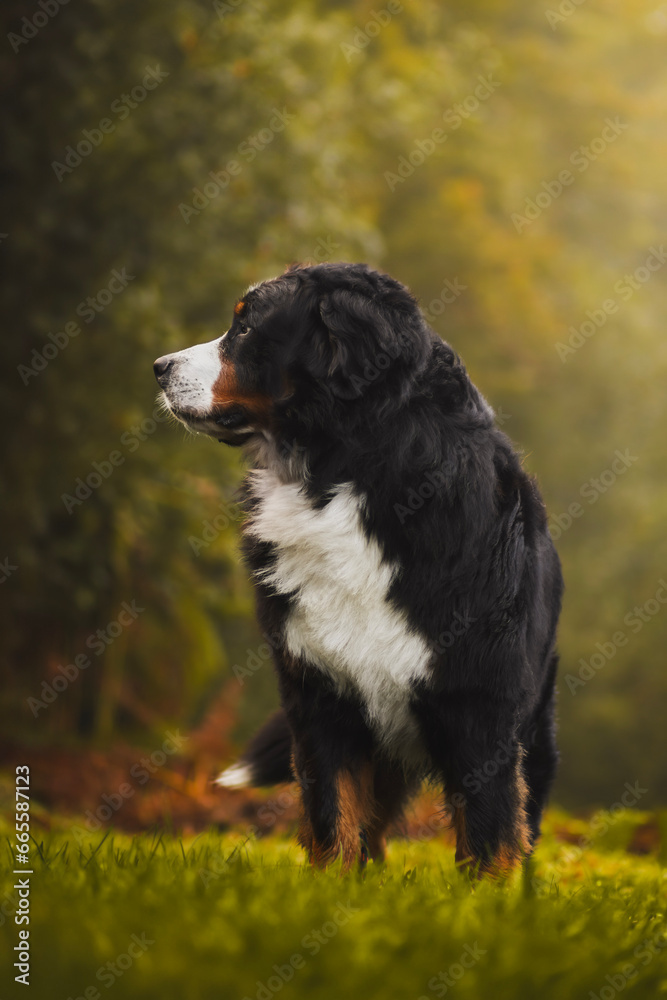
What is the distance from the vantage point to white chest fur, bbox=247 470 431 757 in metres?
2.94

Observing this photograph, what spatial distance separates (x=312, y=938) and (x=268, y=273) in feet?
20.8

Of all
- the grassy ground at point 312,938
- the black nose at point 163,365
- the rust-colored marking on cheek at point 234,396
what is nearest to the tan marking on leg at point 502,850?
the grassy ground at point 312,938

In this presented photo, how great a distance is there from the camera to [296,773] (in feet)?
10.6

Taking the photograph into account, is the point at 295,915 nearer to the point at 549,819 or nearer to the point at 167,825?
the point at 167,825

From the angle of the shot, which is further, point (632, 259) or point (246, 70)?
point (632, 259)

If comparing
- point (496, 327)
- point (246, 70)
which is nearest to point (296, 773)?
point (246, 70)

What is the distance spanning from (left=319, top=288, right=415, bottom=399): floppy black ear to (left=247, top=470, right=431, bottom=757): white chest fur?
14.6 inches

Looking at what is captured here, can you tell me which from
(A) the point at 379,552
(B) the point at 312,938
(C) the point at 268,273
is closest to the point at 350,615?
(A) the point at 379,552

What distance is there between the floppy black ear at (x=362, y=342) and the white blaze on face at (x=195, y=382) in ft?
1.50

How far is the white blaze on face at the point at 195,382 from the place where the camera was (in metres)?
3.32

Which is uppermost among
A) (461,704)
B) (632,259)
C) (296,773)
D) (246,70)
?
(246,70)

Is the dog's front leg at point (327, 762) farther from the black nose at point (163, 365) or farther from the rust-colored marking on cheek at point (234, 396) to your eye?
the black nose at point (163, 365)

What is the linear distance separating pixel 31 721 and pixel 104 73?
18.9 feet

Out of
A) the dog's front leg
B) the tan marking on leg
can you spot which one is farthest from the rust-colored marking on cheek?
the tan marking on leg
